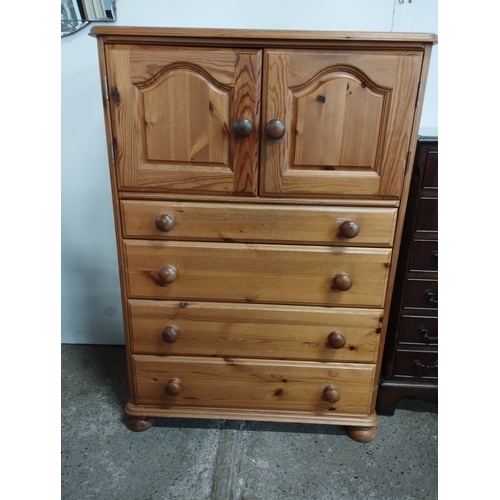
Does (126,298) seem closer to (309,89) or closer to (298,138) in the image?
(298,138)

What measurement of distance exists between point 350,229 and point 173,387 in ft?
2.56

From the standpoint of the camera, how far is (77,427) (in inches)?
58.1

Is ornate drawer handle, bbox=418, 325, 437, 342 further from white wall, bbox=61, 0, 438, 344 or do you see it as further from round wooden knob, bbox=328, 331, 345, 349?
white wall, bbox=61, 0, 438, 344

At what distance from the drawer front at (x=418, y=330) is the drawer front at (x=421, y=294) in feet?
0.15

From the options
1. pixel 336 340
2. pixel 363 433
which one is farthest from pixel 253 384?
pixel 363 433

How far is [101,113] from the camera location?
1.59m

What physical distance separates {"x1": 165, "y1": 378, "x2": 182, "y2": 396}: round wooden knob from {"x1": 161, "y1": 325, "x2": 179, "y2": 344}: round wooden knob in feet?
0.53

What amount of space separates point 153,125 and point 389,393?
126 centimetres

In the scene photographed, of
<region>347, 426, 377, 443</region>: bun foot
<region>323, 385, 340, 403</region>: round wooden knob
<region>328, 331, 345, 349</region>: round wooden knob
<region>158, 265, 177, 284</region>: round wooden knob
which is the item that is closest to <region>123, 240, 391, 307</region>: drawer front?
<region>158, 265, 177, 284</region>: round wooden knob

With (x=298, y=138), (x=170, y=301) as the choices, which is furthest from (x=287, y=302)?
(x=298, y=138)

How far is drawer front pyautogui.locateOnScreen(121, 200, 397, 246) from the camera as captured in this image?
1.13 metres

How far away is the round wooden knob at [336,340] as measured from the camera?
1.23 m

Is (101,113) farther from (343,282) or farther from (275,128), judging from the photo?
(343,282)

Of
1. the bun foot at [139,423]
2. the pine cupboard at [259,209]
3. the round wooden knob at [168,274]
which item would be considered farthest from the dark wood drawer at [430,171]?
the bun foot at [139,423]
